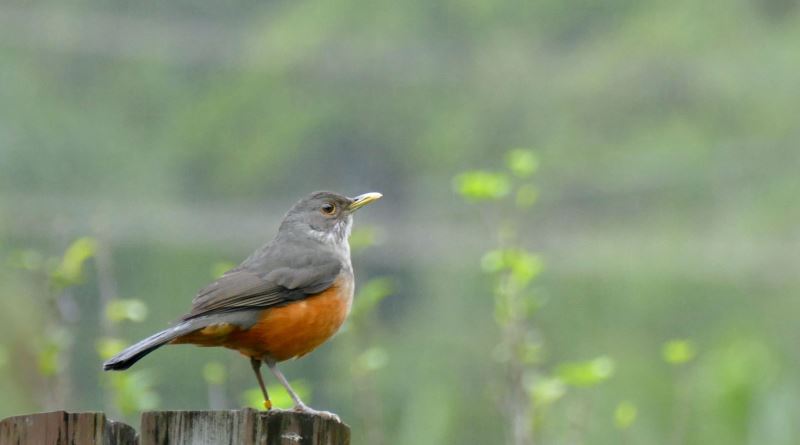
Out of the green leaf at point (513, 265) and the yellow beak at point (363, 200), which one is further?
the yellow beak at point (363, 200)

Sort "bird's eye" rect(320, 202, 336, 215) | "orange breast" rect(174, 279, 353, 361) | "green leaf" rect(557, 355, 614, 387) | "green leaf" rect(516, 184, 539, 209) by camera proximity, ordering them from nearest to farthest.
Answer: "orange breast" rect(174, 279, 353, 361)
"green leaf" rect(557, 355, 614, 387)
"green leaf" rect(516, 184, 539, 209)
"bird's eye" rect(320, 202, 336, 215)

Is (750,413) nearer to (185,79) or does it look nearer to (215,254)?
(215,254)

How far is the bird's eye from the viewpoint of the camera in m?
6.60

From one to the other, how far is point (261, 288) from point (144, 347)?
998 millimetres

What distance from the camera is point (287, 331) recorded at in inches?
209

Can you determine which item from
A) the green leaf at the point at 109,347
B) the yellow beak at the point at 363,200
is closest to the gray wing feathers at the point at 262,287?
the yellow beak at the point at 363,200

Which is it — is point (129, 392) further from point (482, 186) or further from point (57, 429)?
point (57, 429)

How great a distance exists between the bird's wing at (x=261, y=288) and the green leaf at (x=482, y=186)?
0.78 m

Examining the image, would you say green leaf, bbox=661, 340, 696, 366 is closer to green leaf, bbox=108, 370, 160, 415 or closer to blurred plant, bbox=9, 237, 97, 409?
green leaf, bbox=108, 370, 160, 415

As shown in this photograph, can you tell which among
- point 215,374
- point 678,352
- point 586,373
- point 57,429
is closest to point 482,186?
point 586,373

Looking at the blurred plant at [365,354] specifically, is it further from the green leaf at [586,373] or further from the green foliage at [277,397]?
the green leaf at [586,373]

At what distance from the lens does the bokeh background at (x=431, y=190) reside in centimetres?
749

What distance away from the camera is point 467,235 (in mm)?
16469

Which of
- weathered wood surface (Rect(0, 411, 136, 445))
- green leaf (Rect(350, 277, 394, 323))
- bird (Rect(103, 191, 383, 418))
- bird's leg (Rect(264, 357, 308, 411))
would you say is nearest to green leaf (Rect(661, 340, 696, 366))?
green leaf (Rect(350, 277, 394, 323))
